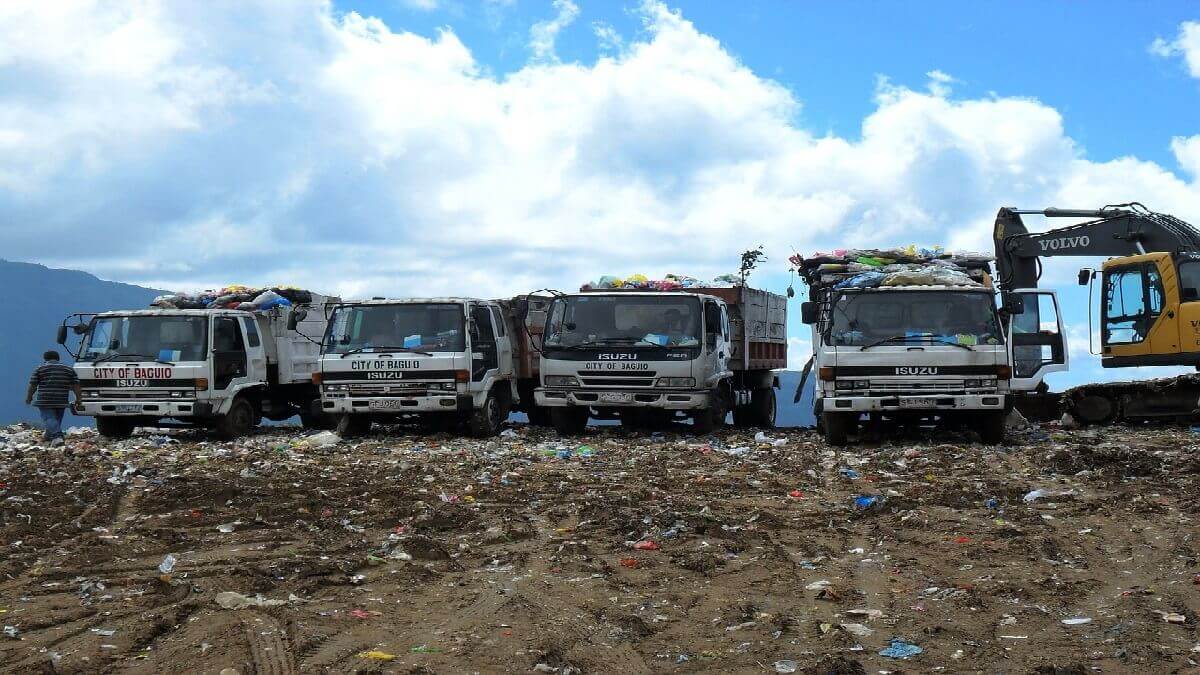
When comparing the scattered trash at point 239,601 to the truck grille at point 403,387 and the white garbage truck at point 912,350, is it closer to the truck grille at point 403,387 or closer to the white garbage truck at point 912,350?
the white garbage truck at point 912,350

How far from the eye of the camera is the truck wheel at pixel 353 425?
687 inches

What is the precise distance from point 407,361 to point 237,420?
350 cm

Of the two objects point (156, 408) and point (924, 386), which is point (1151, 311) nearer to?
point (924, 386)

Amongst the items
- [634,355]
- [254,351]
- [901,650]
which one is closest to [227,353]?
[254,351]

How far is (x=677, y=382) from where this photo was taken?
53.2ft

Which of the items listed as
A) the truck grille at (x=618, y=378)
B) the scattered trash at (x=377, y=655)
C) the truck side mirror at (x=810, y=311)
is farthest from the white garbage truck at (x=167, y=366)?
the scattered trash at (x=377, y=655)

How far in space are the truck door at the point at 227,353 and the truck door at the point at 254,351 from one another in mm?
128

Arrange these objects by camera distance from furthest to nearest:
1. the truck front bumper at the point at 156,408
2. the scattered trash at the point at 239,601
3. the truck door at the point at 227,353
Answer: the truck door at the point at 227,353 < the truck front bumper at the point at 156,408 < the scattered trash at the point at 239,601

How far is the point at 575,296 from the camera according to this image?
16.7 metres

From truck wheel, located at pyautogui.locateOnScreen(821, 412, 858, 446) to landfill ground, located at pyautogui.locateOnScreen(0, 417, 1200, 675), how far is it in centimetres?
147

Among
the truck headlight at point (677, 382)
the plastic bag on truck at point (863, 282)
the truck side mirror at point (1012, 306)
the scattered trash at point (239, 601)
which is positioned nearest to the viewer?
the scattered trash at point (239, 601)

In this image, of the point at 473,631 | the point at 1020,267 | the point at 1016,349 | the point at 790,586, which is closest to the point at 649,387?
the point at 1016,349

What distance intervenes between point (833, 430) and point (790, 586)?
846 cm

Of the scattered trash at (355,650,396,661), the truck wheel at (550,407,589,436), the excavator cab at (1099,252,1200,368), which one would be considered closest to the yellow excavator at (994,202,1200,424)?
the excavator cab at (1099,252,1200,368)
